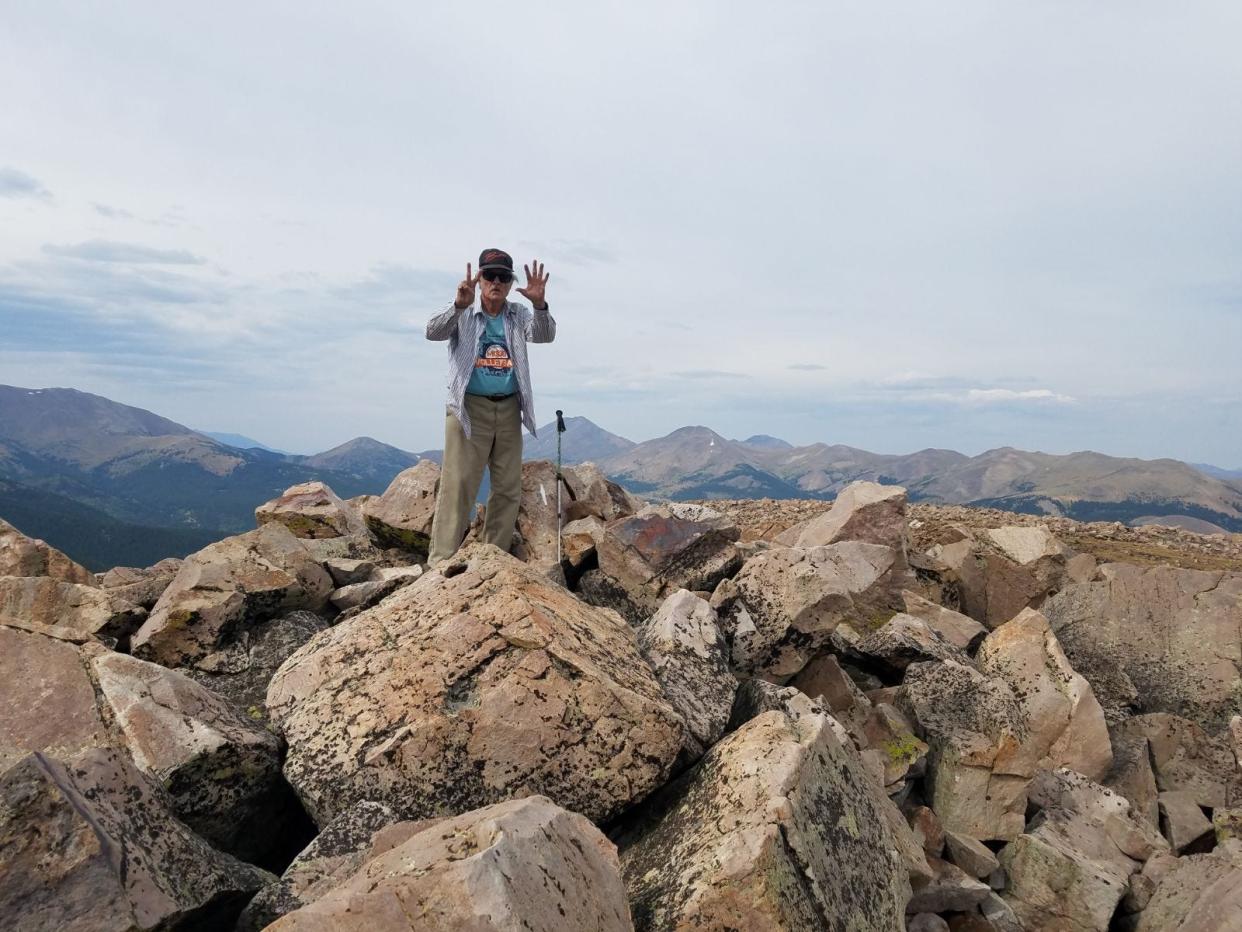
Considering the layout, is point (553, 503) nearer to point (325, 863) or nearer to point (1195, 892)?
point (325, 863)

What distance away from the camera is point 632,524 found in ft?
48.8

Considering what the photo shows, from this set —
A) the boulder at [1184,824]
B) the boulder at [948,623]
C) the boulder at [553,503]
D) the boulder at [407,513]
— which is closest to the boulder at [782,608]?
the boulder at [948,623]

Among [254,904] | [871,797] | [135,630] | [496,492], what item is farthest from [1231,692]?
[135,630]

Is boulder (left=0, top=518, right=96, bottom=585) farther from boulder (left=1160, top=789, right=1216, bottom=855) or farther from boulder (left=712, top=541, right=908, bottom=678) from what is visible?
boulder (left=1160, top=789, right=1216, bottom=855)

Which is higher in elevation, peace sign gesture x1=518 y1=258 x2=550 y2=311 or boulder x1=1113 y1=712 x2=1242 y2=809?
peace sign gesture x1=518 y1=258 x2=550 y2=311

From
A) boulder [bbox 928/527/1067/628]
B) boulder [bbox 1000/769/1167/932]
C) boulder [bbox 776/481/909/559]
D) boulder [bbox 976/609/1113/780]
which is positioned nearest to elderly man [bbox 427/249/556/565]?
boulder [bbox 776/481/909/559]

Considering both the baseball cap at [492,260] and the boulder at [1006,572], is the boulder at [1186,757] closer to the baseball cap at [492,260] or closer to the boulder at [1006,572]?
the boulder at [1006,572]

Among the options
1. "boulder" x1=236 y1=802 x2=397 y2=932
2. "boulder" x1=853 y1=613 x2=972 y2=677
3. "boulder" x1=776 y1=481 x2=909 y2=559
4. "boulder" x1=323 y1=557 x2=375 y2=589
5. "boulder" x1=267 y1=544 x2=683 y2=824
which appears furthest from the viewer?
"boulder" x1=776 y1=481 x2=909 y2=559

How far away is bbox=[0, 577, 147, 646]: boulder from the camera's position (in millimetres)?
11375

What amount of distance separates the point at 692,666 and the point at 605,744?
2.47m

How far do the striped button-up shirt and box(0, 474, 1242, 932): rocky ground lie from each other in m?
3.37

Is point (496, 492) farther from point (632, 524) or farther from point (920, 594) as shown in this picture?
point (920, 594)

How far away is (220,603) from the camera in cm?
1138

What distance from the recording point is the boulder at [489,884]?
4.56m
